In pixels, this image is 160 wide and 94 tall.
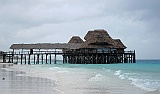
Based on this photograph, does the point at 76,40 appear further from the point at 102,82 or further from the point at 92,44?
the point at 102,82

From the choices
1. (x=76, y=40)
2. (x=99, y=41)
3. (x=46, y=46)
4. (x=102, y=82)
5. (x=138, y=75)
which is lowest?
(x=138, y=75)

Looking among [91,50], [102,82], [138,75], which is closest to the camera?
[102,82]

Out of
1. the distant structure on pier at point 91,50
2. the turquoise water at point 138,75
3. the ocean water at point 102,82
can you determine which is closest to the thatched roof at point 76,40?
the distant structure on pier at point 91,50

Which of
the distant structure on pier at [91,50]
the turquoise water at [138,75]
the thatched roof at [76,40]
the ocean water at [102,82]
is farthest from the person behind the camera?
the thatched roof at [76,40]

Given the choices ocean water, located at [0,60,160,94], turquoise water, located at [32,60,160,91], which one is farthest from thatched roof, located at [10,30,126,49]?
ocean water, located at [0,60,160,94]

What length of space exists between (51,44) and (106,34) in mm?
10432

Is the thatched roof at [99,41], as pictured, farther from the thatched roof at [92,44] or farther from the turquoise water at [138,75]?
the turquoise water at [138,75]

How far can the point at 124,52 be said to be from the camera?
70625 mm

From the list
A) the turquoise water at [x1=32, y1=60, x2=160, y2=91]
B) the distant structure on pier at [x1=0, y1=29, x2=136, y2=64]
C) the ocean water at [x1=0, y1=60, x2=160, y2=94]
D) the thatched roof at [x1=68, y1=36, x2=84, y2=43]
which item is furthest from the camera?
the thatched roof at [x1=68, y1=36, x2=84, y2=43]

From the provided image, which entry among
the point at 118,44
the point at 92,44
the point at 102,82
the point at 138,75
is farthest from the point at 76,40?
the point at 102,82

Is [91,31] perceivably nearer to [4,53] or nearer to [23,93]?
[4,53]

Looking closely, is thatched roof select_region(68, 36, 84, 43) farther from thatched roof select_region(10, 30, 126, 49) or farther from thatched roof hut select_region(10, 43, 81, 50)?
thatched roof hut select_region(10, 43, 81, 50)

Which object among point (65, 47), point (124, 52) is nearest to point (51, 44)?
point (65, 47)

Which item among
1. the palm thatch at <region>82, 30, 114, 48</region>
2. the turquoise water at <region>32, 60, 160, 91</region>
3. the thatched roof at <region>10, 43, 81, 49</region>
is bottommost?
the turquoise water at <region>32, 60, 160, 91</region>
